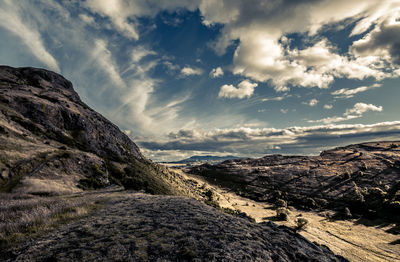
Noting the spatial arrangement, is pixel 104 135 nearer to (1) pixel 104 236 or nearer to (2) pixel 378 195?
(1) pixel 104 236

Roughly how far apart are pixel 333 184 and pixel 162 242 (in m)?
94.3

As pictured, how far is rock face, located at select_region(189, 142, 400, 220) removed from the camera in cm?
5909

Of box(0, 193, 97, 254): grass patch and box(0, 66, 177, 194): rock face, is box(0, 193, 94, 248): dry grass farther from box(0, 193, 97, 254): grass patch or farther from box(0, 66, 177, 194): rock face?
box(0, 66, 177, 194): rock face

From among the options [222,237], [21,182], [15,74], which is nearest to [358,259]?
[222,237]

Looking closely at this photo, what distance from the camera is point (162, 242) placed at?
777 centimetres

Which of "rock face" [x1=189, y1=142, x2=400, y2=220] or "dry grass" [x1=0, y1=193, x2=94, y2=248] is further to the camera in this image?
"rock face" [x1=189, y1=142, x2=400, y2=220]

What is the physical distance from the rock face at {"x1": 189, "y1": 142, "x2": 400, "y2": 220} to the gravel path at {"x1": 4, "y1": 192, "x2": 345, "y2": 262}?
206 ft

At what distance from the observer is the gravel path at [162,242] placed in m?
6.63

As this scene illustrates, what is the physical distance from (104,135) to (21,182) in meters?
61.1

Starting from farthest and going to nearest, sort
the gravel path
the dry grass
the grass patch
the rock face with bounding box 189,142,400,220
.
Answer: the rock face with bounding box 189,142,400,220 → the dry grass → the grass patch → the gravel path

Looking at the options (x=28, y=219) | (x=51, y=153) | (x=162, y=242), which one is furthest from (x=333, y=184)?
(x=51, y=153)

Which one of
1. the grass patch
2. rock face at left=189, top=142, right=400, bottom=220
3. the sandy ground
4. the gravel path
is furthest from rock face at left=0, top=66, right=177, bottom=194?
rock face at left=189, top=142, right=400, bottom=220

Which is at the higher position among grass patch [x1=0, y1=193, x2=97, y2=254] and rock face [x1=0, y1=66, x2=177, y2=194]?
rock face [x1=0, y1=66, x2=177, y2=194]

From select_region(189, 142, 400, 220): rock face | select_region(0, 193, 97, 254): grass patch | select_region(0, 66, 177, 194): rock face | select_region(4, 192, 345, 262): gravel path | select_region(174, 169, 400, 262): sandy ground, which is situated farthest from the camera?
select_region(189, 142, 400, 220): rock face
